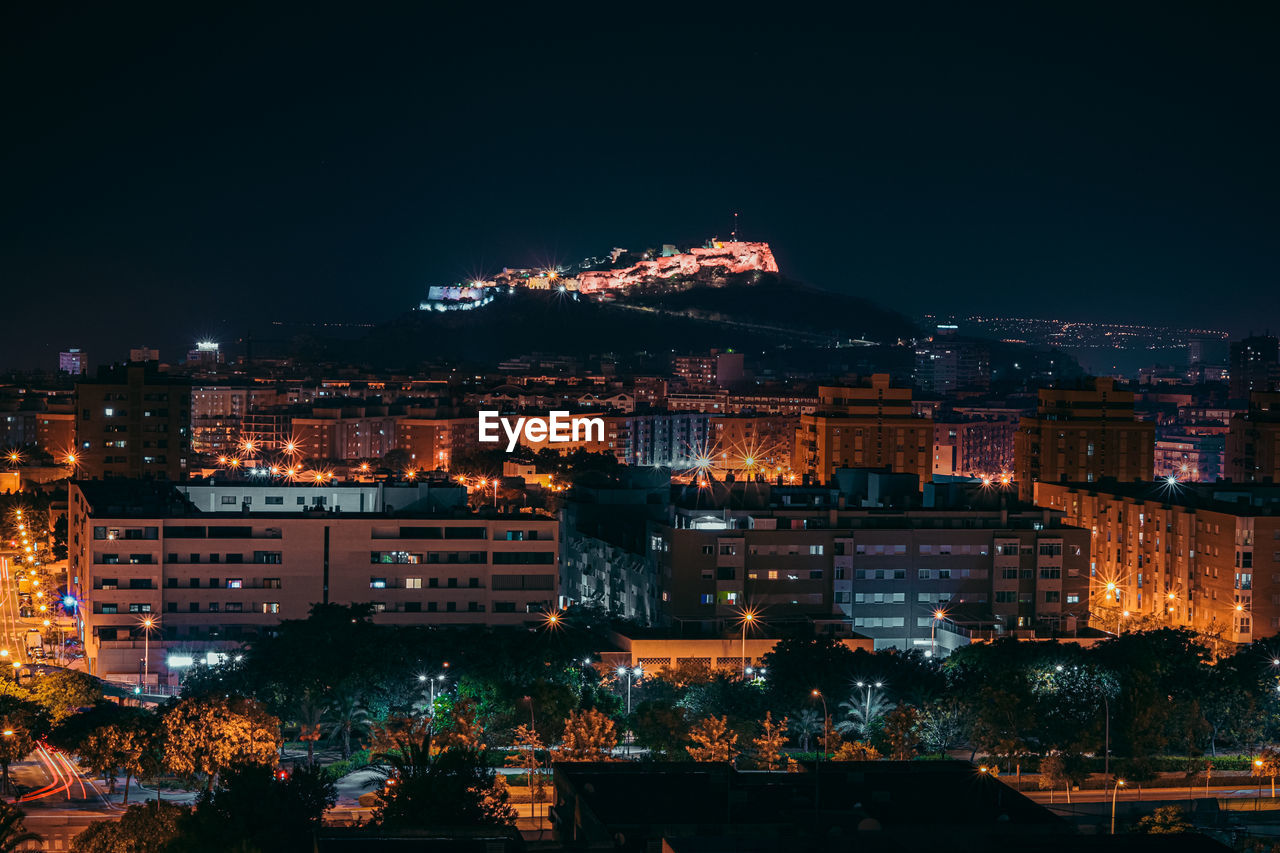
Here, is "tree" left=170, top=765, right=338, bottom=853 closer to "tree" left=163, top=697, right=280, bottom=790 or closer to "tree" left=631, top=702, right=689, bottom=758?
"tree" left=163, top=697, right=280, bottom=790

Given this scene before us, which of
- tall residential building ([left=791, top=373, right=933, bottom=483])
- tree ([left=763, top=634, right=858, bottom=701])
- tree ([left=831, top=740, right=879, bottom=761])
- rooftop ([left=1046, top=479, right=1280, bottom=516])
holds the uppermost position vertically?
tall residential building ([left=791, top=373, right=933, bottom=483])

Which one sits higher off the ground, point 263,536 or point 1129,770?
point 263,536

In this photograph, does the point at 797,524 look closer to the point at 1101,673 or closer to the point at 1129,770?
the point at 1101,673

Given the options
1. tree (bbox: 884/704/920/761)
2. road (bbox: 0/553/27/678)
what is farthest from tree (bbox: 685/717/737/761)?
road (bbox: 0/553/27/678)

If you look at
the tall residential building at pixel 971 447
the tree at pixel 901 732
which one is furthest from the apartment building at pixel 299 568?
the tall residential building at pixel 971 447

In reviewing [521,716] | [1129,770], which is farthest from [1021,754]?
[521,716]

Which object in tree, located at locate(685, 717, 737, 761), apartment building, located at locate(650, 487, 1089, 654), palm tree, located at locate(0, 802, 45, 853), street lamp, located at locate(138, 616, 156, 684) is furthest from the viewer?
apartment building, located at locate(650, 487, 1089, 654)

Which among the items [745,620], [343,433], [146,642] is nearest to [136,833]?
[146,642]
